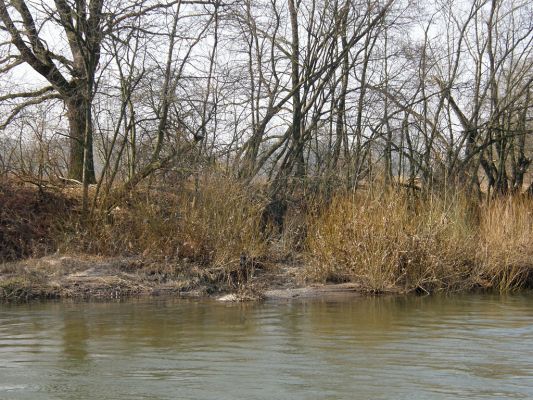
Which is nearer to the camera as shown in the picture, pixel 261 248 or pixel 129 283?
pixel 129 283

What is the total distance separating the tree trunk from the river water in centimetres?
507

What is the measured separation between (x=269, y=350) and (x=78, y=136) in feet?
34.3

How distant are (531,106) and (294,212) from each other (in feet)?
29.0

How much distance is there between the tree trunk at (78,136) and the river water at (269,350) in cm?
507

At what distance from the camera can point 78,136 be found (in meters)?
18.2

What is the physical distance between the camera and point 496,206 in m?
15.8

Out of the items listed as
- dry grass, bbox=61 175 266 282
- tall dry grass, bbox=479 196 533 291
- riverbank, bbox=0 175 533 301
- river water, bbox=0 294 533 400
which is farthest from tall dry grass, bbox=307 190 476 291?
dry grass, bbox=61 175 266 282

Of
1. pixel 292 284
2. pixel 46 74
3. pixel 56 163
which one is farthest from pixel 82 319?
pixel 46 74

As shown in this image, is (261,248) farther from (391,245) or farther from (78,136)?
(78,136)

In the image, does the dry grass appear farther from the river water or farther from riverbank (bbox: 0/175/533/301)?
the river water

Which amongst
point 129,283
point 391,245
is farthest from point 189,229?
point 391,245

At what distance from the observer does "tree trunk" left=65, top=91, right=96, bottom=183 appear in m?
17.2

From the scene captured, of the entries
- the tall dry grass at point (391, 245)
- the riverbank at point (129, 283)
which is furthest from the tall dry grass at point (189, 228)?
the tall dry grass at point (391, 245)

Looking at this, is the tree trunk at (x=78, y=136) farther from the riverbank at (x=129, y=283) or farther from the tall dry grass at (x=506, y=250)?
the tall dry grass at (x=506, y=250)
